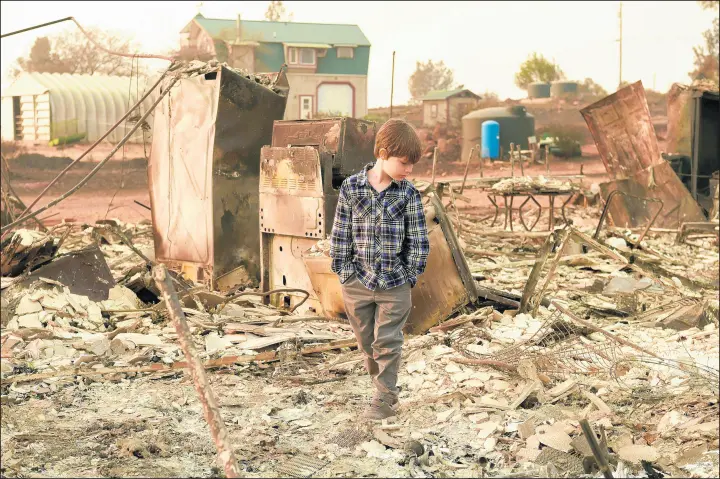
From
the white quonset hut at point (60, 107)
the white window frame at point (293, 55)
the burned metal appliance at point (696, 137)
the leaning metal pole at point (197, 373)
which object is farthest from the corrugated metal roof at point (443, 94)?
the leaning metal pole at point (197, 373)

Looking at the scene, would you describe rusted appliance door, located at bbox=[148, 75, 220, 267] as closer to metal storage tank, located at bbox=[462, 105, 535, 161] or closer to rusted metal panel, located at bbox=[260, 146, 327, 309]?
rusted metal panel, located at bbox=[260, 146, 327, 309]

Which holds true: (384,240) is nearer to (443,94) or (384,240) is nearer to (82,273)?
(82,273)

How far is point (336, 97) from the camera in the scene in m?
41.8

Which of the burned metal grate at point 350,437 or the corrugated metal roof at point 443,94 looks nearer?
the burned metal grate at point 350,437

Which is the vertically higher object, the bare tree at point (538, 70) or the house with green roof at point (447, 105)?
the bare tree at point (538, 70)

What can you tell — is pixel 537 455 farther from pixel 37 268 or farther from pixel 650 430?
pixel 37 268

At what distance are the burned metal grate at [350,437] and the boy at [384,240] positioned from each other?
0.30 metres

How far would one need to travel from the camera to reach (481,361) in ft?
17.9

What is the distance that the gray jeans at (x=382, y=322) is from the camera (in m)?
4.45

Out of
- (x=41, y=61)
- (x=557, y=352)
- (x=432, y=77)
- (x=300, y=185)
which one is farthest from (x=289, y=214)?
(x=432, y=77)

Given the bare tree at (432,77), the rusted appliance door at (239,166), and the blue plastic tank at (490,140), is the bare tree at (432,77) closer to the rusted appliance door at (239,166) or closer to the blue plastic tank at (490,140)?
the blue plastic tank at (490,140)

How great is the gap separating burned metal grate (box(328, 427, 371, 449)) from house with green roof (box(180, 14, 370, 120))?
36.2 m

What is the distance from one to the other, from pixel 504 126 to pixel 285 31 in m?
15.3

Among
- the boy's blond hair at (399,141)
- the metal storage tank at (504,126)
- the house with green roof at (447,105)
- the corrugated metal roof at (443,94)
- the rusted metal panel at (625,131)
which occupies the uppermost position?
the corrugated metal roof at (443,94)
